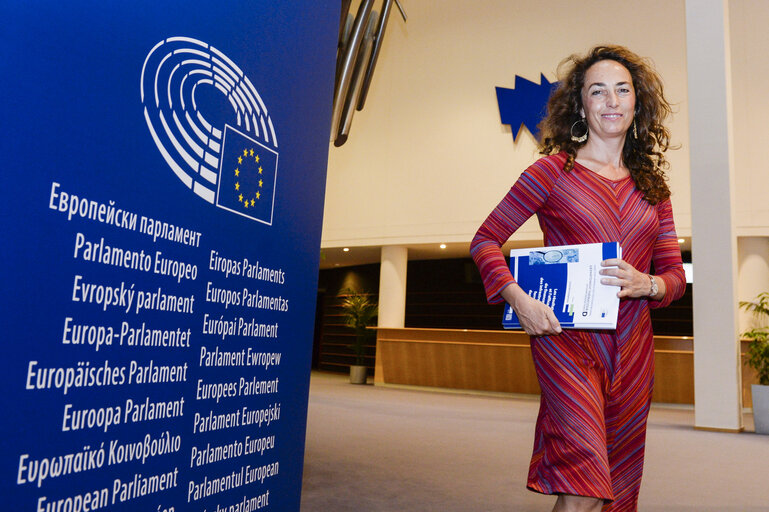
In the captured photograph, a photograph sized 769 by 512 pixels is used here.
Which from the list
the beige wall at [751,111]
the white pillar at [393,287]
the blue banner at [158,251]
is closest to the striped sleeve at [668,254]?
the blue banner at [158,251]

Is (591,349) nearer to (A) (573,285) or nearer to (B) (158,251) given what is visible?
(A) (573,285)

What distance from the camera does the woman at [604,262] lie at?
55.8 inches

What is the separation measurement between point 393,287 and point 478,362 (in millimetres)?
2562

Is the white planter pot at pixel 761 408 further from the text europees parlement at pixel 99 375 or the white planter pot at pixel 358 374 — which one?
the white planter pot at pixel 358 374

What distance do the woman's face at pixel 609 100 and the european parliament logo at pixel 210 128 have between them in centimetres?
87

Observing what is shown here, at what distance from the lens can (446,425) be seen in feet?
19.4

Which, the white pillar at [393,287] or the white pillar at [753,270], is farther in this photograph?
the white pillar at [393,287]

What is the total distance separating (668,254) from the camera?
1.72 m

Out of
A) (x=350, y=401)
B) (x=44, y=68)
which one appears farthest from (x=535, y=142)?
(x=44, y=68)

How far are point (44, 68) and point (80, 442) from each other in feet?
1.71

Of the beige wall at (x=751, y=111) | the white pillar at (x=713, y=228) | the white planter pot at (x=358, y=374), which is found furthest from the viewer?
the white planter pot at (x=358, y=374)

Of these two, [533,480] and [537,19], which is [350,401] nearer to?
[533,480]

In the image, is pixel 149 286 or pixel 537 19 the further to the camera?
pixel 537 19

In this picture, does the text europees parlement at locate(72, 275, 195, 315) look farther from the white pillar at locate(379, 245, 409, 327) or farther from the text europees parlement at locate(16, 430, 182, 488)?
the white pillar at locate(379, 245, 409, 327)
